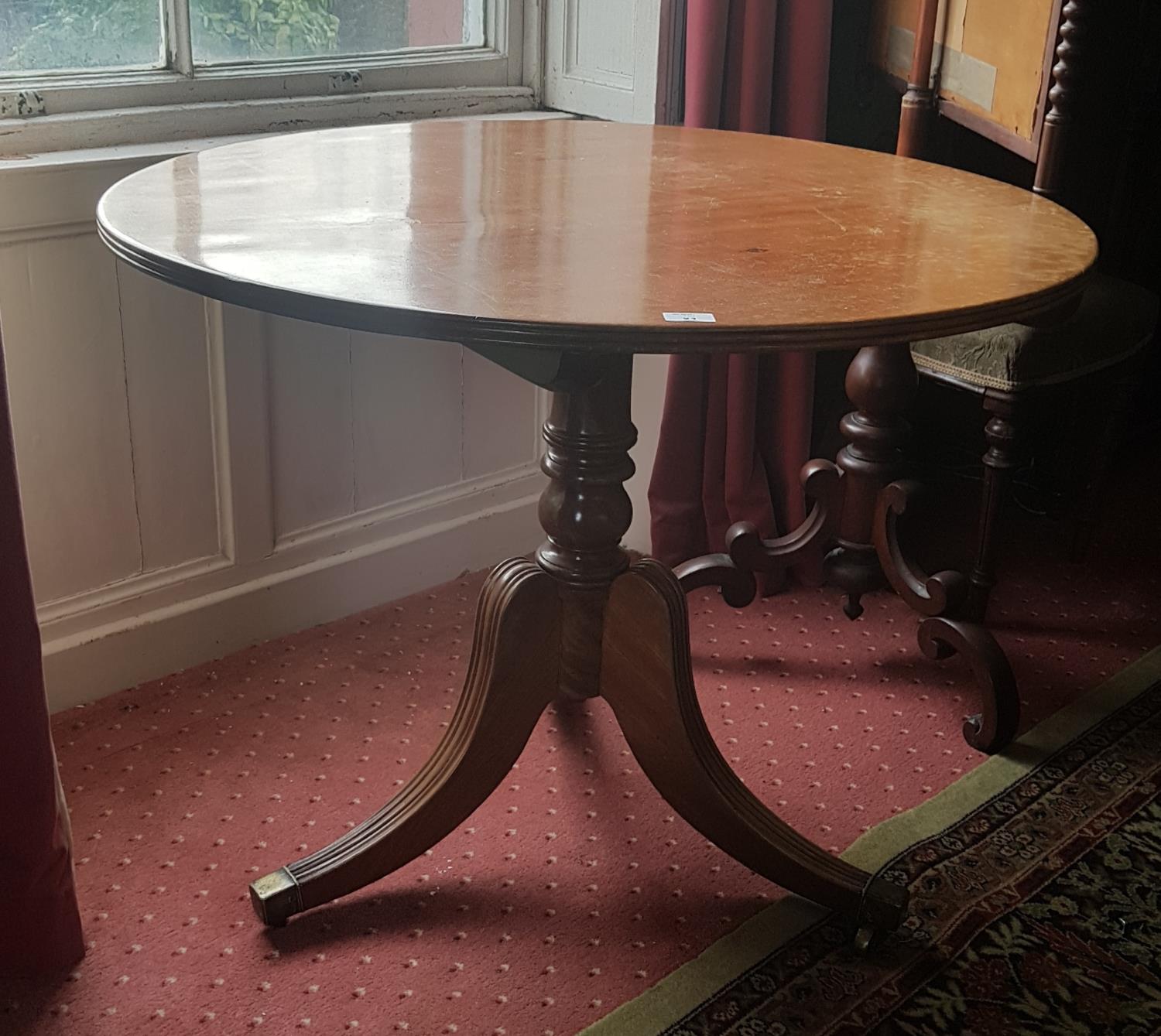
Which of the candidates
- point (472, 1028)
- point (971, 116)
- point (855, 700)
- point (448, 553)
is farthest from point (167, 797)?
point (971, 116)

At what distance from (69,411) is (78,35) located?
1.72 ft

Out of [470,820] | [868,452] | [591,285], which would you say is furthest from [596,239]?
[868,452]

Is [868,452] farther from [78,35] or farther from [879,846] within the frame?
[78,35]

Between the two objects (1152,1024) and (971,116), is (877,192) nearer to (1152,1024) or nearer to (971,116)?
(971,116)

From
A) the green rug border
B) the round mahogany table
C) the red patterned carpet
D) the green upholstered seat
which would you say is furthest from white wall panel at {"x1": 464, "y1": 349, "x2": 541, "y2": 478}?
the green rug border

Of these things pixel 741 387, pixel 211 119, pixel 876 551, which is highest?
pixel 211 119

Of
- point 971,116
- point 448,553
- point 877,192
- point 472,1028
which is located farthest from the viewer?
point 448,553

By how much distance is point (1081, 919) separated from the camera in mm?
1581

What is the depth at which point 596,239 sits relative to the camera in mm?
1324

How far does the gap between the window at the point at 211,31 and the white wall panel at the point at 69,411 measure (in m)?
0.30

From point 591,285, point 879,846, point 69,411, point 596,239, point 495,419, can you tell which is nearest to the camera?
point 591,285


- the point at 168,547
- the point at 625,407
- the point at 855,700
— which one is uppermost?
the point at 625,407

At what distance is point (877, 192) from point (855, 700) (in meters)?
0.82

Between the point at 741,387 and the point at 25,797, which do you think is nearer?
the point at 25,797
